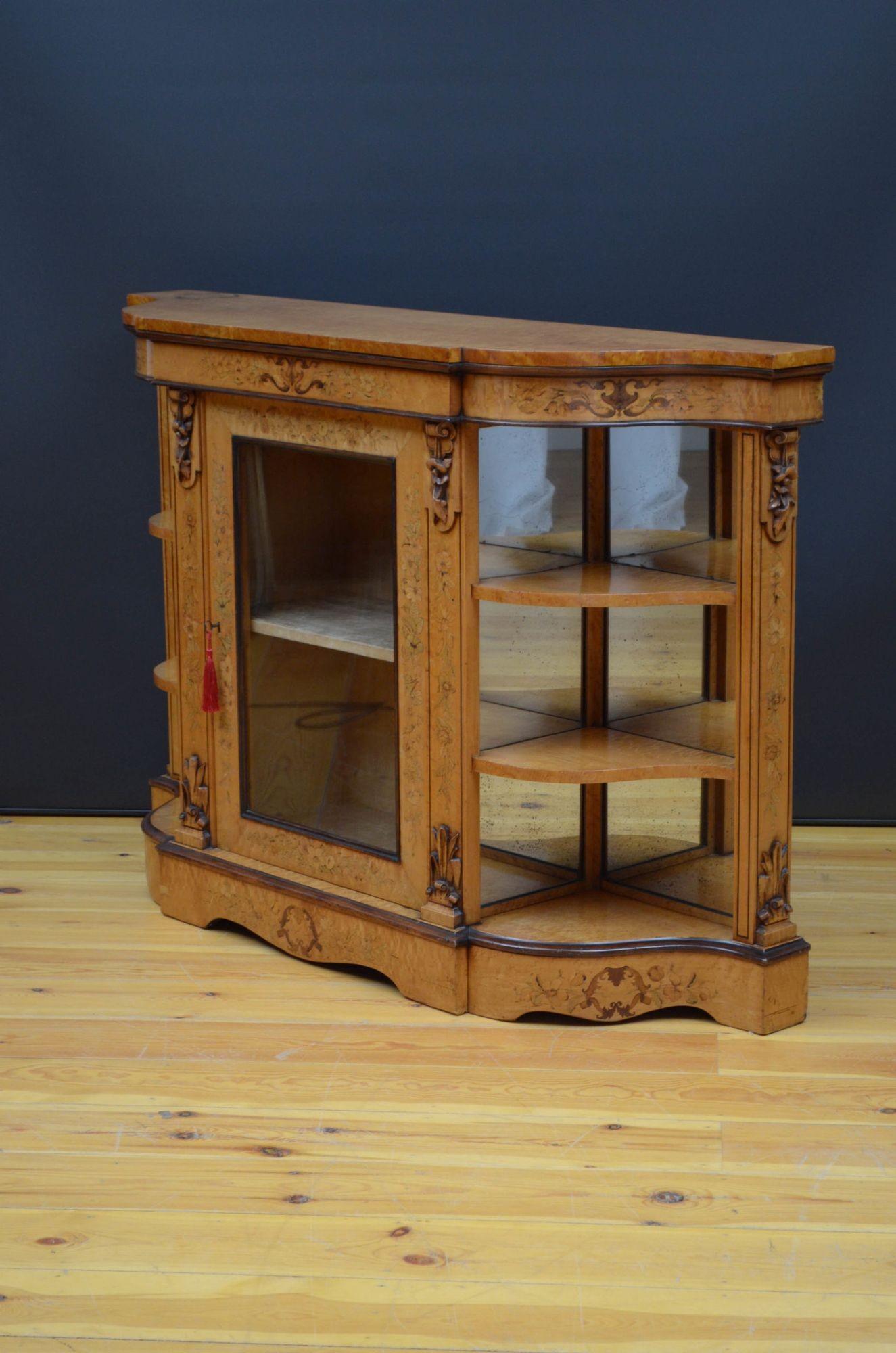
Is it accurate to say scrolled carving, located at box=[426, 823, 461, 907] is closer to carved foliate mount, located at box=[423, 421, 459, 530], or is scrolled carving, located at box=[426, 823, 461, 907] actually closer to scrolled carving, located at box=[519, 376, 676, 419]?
carved foliate mount, located at box=[423, 421, 459, 530]

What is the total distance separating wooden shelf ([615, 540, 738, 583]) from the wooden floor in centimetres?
83

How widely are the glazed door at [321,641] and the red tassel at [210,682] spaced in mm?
23

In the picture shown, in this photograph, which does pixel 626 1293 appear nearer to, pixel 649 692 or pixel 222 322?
pixel 649 692

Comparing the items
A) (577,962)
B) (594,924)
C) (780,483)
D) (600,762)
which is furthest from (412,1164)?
(780,483)

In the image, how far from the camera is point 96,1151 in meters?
2.87

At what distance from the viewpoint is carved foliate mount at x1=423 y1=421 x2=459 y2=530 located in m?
3.16

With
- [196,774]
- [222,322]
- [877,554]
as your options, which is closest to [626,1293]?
[196,774]

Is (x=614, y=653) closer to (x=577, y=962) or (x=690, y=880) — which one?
(x=690, y=880)

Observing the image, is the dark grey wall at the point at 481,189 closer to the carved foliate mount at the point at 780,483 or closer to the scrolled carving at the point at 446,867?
the carved foliate mount at the point at 780,483

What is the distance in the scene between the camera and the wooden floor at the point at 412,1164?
2.44 metres

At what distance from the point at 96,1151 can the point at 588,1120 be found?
2.63 feet

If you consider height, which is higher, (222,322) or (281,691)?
(222,322)

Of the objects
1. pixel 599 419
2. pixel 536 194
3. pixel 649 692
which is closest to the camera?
pixel 599 419

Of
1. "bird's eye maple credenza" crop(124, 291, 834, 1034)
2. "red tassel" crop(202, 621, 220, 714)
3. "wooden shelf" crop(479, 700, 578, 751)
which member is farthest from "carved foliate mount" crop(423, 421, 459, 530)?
"red tassel" crop(202, 621, 220, 714)
